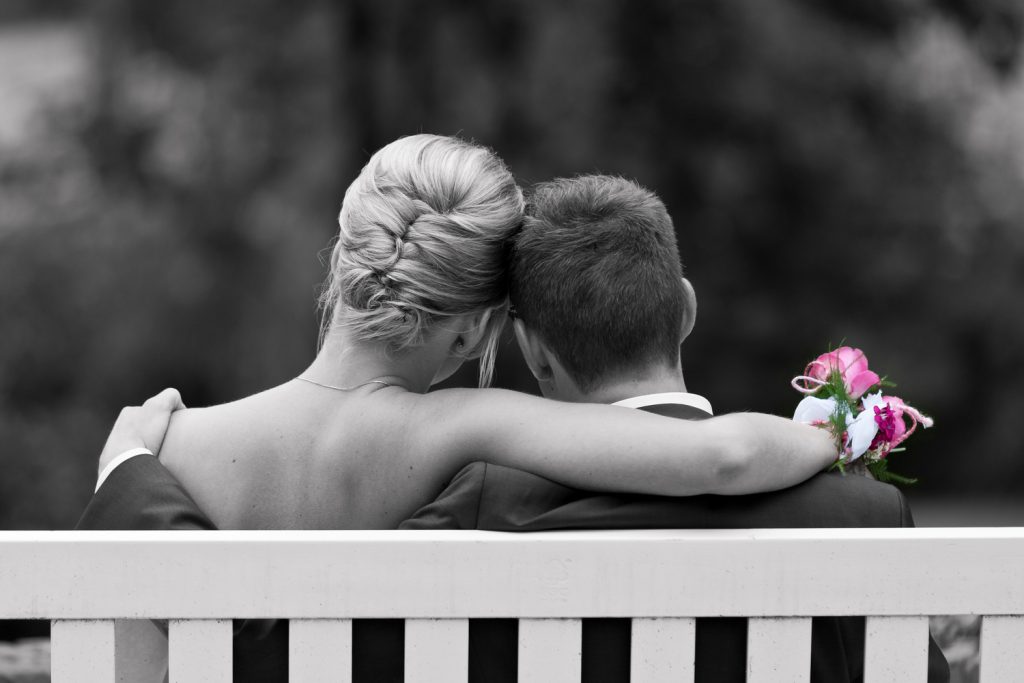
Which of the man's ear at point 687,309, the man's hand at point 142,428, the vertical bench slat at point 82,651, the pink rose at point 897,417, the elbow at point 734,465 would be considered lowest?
the vertical bench slat at point 82,651

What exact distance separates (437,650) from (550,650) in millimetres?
157

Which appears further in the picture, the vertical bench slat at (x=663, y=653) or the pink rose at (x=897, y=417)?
the pink rose at (x=897, y=417)

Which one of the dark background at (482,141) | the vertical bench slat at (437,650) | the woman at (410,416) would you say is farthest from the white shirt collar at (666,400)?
the dark background at (482,141)

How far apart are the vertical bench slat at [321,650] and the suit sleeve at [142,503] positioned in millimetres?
259

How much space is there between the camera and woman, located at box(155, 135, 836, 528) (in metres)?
1.73

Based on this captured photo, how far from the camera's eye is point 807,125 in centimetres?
762

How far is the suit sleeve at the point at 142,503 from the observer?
1.78 meters

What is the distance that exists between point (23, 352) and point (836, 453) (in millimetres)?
6913

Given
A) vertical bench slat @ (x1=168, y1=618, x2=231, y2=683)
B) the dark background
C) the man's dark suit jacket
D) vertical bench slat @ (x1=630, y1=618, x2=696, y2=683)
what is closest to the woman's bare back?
the man's dark suit jacket

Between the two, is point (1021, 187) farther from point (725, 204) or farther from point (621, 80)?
point (621, 80)

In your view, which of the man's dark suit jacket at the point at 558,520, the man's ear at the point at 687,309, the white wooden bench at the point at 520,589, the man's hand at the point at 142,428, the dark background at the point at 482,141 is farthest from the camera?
the dark background at the point at 482,141

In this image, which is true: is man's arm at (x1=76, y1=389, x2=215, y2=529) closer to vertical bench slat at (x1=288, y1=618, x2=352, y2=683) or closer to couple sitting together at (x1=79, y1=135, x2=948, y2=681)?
couple sitting together at (x1=79, y1=135, x2=948, y2=681)

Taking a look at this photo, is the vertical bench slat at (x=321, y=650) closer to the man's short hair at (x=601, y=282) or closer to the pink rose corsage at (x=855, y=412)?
the man's short hair at (x=601, y=282)

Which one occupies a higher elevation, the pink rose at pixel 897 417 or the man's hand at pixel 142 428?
the pink rose at pixel 897 417
